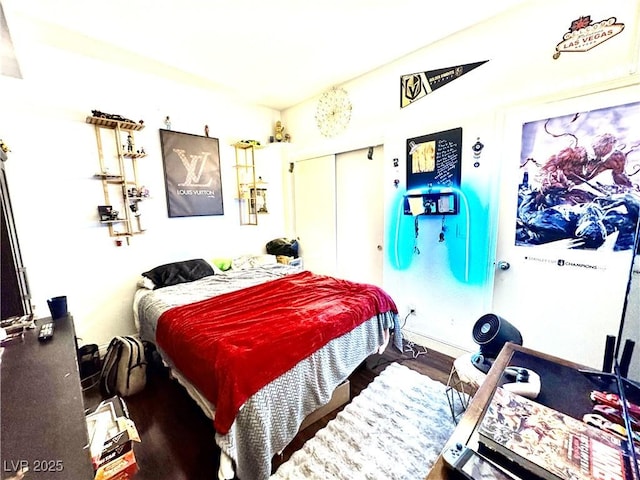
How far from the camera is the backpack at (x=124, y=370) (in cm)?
208

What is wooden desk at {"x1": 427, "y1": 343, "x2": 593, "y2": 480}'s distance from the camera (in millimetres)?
777

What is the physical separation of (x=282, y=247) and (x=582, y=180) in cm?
313

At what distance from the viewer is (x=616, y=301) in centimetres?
178

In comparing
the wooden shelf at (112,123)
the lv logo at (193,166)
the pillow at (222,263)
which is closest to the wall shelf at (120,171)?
the wooden shelf at (112,123)

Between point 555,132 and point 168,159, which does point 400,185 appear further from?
point 168,159

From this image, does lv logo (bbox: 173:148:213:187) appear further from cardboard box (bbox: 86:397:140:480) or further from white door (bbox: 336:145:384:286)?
cardboard box (bbox: 86:397:140:480)

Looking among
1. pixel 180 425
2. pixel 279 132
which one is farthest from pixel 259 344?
pixel 279 132

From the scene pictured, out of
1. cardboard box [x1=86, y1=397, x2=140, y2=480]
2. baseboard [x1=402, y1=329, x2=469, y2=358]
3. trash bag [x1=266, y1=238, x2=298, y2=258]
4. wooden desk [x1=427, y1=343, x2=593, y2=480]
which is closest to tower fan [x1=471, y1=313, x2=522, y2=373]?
wooden desk [x1=427, y1=343, x2=593, y2=480]

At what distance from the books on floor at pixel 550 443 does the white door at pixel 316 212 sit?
288 cm

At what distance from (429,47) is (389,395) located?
300cm

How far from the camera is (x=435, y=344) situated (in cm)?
271

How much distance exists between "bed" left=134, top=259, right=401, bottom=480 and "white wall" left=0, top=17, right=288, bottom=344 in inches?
15.4

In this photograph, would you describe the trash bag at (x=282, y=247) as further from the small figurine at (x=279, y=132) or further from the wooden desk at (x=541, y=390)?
the wooden desk at (x=541, y=390)

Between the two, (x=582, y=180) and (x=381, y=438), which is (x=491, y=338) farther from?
(x=582, y=180)
